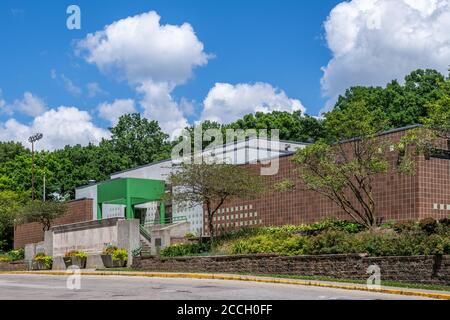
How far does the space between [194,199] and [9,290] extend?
45.3ft

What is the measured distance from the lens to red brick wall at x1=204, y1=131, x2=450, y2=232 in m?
31.2

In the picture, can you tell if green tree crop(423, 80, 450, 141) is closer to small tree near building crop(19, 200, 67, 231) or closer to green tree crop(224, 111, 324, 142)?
small tree near building crop(19, 200, 67, 231)

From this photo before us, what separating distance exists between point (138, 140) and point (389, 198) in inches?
2482

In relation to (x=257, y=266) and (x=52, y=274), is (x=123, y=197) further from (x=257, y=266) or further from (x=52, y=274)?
(x=257, y=266)

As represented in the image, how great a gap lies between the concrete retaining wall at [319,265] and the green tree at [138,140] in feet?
182

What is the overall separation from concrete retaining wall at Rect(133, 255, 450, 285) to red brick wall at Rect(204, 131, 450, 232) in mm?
6363

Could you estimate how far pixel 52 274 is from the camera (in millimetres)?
38156

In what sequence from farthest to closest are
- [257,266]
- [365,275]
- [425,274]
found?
[257,266]
[365,275]
[425,274]

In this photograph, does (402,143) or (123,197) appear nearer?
(402,143)

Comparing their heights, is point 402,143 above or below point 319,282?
above

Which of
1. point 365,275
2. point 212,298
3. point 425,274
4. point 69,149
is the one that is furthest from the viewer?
point 69,149

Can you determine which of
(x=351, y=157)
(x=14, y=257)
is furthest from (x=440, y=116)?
(x=14, y=257)

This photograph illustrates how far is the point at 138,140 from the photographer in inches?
3647

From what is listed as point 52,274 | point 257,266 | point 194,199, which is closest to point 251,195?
point 194,199
